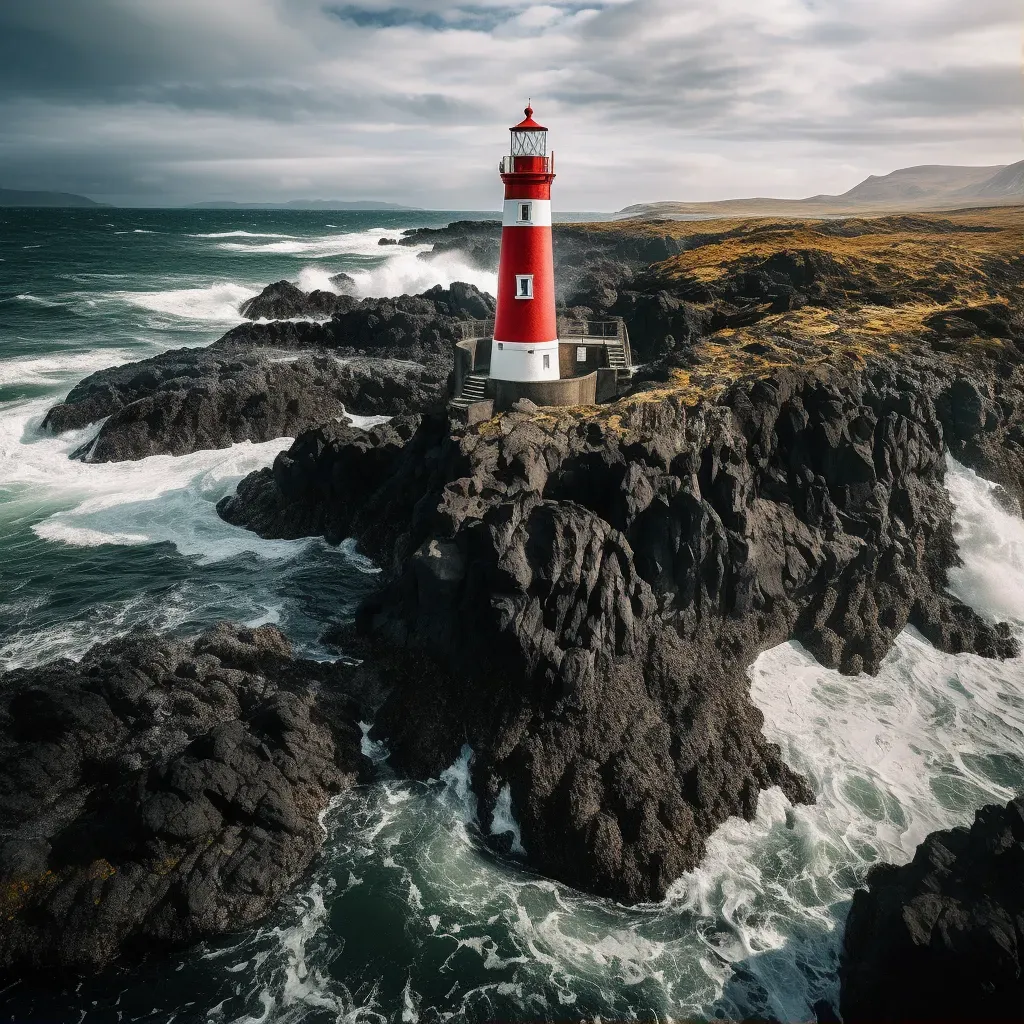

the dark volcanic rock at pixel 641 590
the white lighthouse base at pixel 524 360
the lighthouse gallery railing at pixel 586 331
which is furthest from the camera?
the lighthouse gallery railing at pixel 586 331

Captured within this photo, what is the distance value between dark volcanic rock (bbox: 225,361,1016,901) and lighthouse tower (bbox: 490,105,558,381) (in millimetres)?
2707

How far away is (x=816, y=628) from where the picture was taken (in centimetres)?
2206

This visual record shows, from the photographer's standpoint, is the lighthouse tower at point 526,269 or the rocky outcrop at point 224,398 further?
the rocky outcrop at point 224,398

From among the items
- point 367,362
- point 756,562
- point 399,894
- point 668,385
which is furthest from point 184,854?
point 367,362

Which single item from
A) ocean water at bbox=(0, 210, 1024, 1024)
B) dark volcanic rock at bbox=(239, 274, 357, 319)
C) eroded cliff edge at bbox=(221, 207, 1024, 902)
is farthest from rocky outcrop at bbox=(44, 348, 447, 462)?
dark volcanic rock at bbox=(239, 274, 357, 319)

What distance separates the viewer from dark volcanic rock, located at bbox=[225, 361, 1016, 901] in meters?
16.7

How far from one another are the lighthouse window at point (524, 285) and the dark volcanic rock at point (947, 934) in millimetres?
19494

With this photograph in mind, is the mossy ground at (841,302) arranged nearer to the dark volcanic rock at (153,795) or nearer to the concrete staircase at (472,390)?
the concrete staircase at (472,390)

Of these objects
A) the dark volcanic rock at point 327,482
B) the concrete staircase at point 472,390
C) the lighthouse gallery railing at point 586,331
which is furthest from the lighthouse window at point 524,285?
the dark volcanic rock at point 327,482

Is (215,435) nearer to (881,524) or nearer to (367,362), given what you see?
(367,362)

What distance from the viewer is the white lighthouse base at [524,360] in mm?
26969

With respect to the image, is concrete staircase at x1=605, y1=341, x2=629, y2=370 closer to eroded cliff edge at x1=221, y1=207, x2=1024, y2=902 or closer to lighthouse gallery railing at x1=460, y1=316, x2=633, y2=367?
lighthouse gallery railing at x1=460, y1=316, x2=633, y2=367

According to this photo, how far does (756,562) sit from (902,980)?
11.0 meters

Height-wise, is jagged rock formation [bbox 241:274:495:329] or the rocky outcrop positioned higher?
jagged rock formation [bbox 241:274:495:329]
